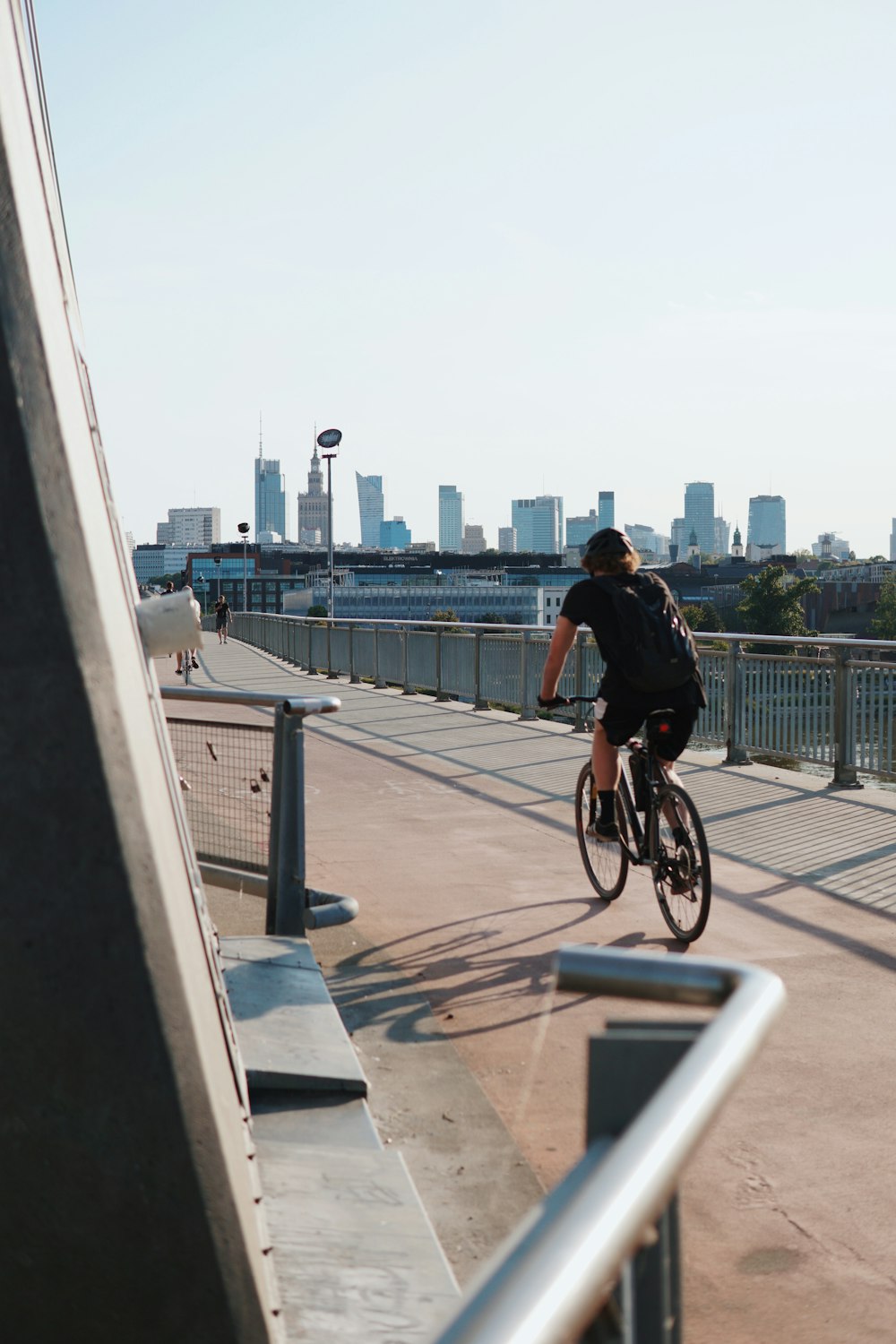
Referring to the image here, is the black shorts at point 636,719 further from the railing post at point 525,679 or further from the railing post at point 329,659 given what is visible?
the railing post at point 329,659

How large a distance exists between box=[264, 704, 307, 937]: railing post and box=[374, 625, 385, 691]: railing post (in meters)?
16.9

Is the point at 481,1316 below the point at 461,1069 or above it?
above

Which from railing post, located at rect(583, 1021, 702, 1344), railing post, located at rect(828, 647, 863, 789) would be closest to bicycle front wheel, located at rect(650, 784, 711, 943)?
railing post, located at rect(828, 647, 863, 789)

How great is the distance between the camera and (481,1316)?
0.82m

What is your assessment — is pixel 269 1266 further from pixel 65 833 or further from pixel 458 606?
pixel 458 606

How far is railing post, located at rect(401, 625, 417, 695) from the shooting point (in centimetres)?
2125

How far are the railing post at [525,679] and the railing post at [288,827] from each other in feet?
35.6

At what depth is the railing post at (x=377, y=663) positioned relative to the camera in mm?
22797

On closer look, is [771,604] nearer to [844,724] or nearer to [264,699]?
[844,724]

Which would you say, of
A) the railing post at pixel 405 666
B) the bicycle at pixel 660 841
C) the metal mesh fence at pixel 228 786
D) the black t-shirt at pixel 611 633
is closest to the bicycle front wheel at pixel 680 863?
the bicycle at pixel 660 841

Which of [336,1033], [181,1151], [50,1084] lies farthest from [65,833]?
[336,1033]

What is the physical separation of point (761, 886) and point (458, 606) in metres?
121

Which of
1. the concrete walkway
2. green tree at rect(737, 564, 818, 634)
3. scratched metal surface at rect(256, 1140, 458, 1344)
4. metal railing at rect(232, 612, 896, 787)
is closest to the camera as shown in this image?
scratched metal surface at rect(256, 1140, 458, 1344)

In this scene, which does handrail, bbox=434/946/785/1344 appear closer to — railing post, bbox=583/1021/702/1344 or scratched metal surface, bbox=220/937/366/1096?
railing post, bbox=583/1021/702/1344
